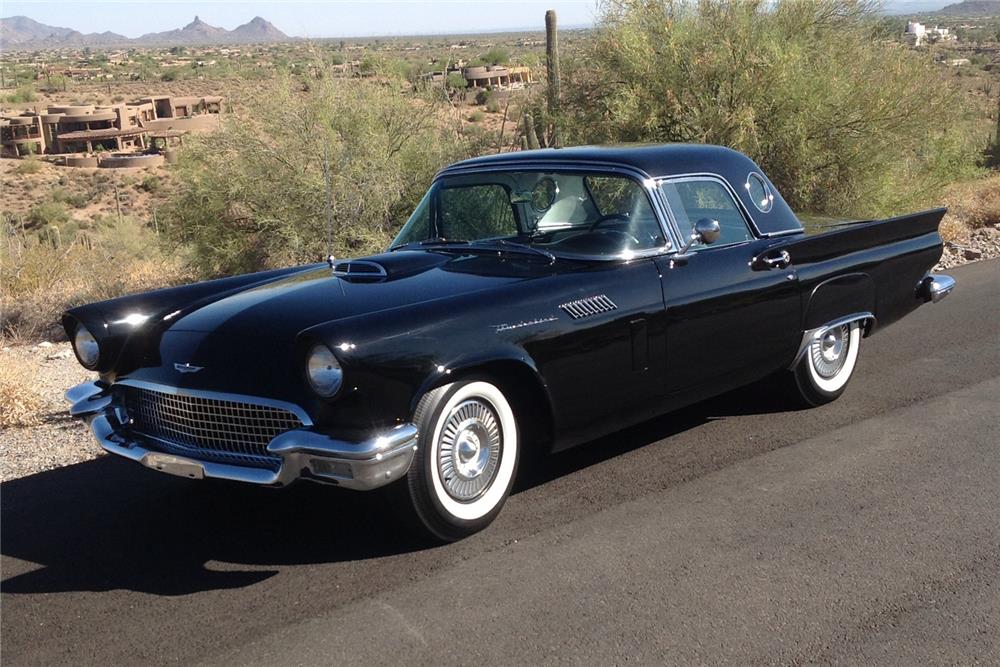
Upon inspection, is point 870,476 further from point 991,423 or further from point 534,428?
point 534,428

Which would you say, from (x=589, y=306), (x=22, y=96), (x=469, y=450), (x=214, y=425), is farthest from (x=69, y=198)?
(x=469, y=450)

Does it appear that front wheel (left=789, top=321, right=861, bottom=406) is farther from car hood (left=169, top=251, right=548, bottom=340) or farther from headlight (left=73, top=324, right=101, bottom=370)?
headlight (left=73, top=324, right=101, bottom=370)

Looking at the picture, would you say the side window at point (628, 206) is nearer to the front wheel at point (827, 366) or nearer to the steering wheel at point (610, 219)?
the steering wheel at point (610, 219)

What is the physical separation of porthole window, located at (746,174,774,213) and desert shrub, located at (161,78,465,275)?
6324 millimetres

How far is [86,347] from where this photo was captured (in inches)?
199

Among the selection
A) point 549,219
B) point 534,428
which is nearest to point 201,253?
point 549,219

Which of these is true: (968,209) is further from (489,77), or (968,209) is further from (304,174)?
(489,77)

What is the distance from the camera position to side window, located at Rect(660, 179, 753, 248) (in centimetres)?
561

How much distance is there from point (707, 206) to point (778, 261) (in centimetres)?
49

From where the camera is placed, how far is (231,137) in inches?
504

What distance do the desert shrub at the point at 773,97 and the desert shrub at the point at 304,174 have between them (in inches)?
80.7

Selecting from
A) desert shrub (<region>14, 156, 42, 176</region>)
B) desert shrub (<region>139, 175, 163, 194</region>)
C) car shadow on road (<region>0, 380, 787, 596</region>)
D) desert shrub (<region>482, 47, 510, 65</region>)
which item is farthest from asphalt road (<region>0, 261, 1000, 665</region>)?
desert shrub (<region>14, 156, 42, 176</region>)

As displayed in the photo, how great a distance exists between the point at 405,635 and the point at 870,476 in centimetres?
255

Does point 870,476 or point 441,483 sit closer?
point 441,483
